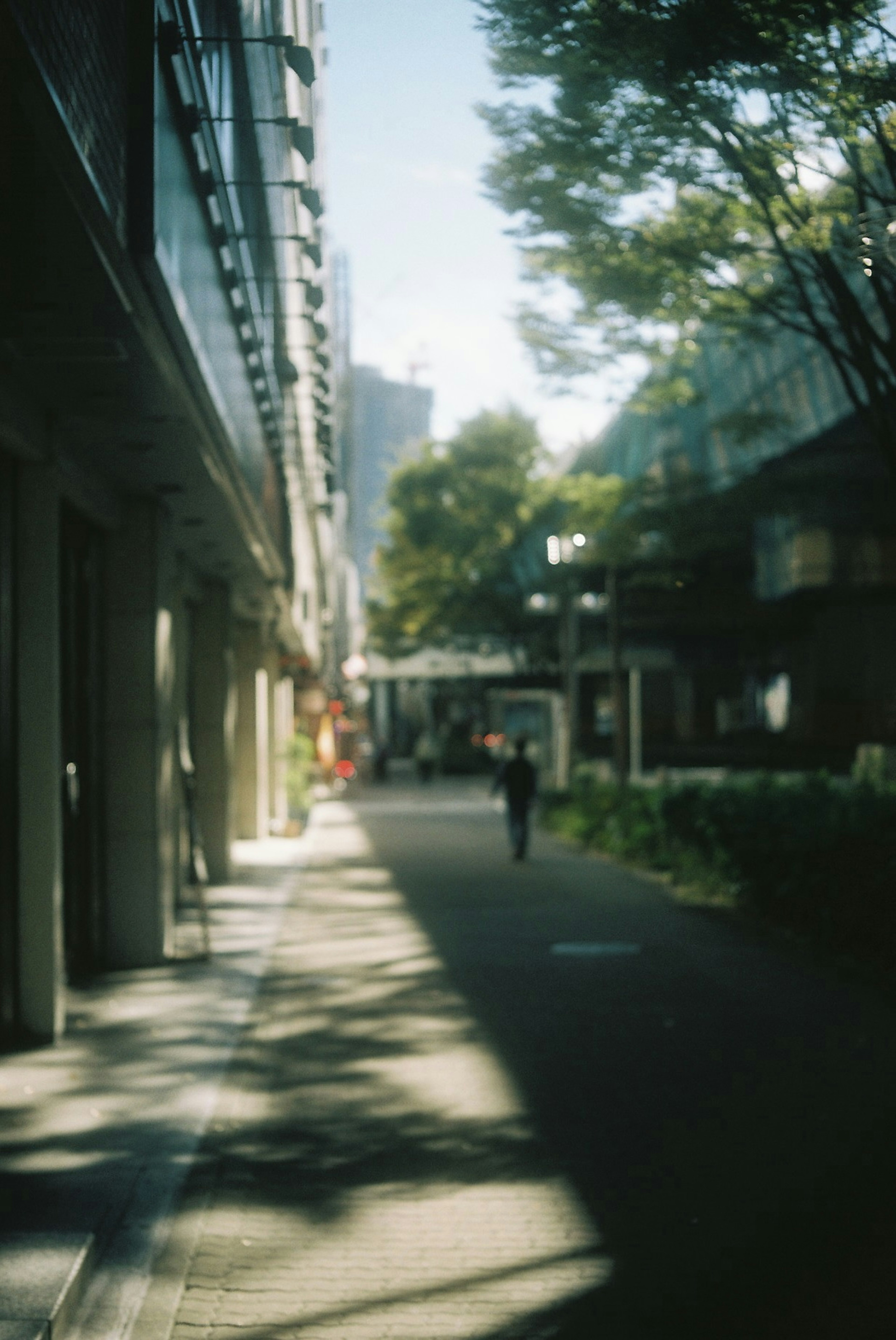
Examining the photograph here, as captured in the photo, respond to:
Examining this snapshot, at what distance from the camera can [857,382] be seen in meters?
24.3

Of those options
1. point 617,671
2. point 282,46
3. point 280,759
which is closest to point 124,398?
point 282,46

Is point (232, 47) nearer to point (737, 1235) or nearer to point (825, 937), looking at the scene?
point (825, 937)

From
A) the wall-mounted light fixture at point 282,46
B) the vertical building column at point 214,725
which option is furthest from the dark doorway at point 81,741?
the vertical building column at point 214,725

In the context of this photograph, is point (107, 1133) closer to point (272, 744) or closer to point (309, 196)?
point (309, 196)

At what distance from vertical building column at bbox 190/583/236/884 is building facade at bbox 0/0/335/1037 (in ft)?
1.94

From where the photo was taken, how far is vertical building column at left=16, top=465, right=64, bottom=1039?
9.44 metres

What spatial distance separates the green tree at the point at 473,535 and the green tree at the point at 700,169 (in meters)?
30.6

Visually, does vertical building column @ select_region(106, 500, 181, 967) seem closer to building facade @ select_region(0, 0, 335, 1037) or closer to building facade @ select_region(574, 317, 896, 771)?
building facade @ select_region(0, 0, 335, 1037)

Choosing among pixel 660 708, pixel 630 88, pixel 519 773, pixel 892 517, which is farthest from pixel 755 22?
pixel 660 708

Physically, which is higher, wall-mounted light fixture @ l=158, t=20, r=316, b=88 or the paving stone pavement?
wall-mounted light fixture @ l=158, t=20, r=316, b=88

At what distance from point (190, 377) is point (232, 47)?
4.24 metres

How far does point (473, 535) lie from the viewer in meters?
48.7

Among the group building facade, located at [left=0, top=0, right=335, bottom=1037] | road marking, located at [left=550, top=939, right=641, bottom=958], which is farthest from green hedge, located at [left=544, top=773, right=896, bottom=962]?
building facade, located at [left=0, top=0, right=335, bottom=1037]

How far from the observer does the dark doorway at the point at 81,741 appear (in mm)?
11812
